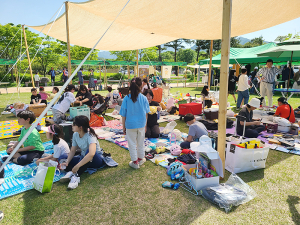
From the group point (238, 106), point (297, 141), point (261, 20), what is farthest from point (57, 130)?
point (238, 106)

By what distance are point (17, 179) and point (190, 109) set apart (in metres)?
5.86

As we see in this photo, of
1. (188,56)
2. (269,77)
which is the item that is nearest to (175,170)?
(269,77)

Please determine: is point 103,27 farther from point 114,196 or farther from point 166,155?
point 114,196

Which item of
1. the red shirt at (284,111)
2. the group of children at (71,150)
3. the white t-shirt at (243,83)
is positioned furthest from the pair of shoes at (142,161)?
the white t-shirt at (243,83)

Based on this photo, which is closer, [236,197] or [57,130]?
[236,197]

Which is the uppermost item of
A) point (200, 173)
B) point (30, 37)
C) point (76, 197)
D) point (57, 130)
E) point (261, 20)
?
point (30, 37)

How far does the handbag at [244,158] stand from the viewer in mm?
3580

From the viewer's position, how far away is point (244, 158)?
3.61 metres

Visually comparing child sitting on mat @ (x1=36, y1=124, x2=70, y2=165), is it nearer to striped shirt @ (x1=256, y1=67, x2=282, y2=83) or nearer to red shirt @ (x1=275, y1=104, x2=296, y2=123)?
red shirt @ (x1=275, y1=104, x2=296, y2=123)

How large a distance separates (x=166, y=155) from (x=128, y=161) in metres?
0.87

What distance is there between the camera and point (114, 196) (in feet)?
10.0

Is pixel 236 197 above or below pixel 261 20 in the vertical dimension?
below

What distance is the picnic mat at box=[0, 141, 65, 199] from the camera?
324 cm

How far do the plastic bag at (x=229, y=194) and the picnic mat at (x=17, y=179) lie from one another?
8.56 feet
